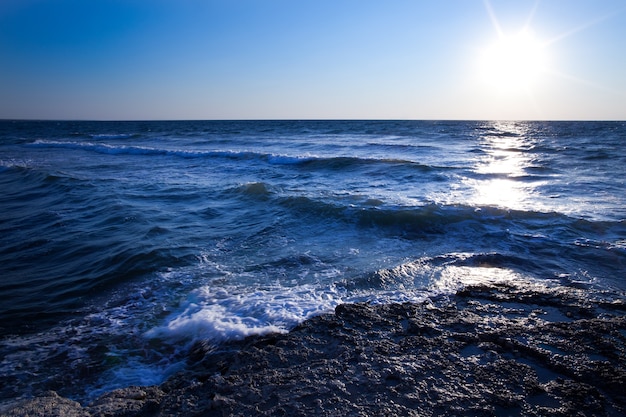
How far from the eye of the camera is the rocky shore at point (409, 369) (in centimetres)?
284

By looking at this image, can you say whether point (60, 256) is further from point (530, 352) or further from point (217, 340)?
point (530, 352)

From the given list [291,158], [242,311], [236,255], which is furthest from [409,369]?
[291,158]

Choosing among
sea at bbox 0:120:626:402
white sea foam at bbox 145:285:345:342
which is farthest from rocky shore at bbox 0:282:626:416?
sea at bbox 0:120:626:402

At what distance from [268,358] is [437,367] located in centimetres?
162

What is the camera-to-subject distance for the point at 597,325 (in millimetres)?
3967

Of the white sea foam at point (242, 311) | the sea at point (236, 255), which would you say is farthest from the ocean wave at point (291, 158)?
the white sea foam at point (242, 311)

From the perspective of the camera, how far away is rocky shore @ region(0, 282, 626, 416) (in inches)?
112

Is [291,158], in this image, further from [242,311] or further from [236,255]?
[242,311]

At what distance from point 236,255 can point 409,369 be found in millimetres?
4285

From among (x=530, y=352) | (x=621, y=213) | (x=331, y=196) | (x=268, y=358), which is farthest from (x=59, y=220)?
(x=621, y=213)

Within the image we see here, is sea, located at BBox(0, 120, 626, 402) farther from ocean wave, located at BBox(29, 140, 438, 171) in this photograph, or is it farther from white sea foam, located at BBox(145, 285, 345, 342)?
ocean wave, located at BBox(29, 140, 438, 171)

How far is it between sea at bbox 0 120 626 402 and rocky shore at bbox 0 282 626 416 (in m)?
0.36

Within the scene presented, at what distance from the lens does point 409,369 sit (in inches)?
129

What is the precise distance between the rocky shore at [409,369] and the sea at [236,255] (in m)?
0.36
